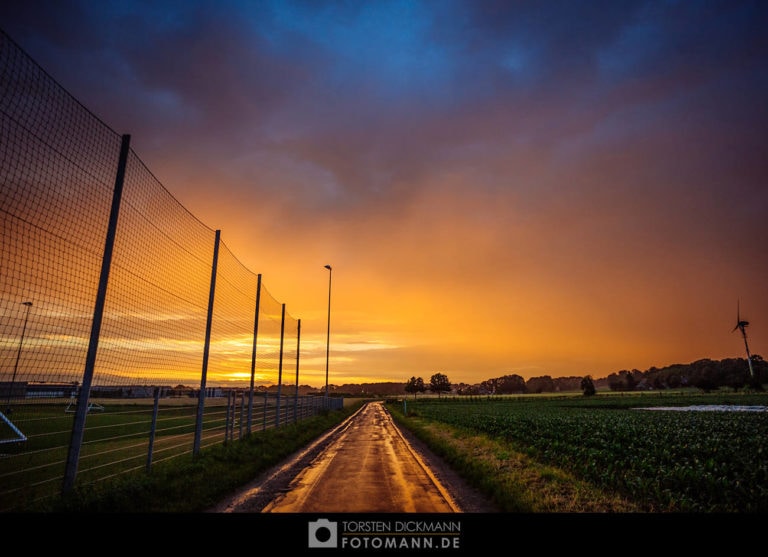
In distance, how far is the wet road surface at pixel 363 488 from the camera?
7.11 meters

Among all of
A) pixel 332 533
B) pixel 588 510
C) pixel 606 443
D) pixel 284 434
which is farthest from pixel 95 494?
pixel 606 443

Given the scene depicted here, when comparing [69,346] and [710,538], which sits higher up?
[69,346]

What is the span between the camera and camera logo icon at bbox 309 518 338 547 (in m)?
3.70

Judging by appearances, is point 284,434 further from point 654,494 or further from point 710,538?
point 710,538

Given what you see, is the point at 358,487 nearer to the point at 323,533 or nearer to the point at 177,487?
the point at 177,487

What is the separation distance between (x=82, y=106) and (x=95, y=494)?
21.8 ft

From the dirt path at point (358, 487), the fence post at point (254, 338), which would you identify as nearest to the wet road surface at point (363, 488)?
the dirt path at point (358, 487)

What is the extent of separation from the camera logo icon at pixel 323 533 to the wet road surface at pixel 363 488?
332 cm

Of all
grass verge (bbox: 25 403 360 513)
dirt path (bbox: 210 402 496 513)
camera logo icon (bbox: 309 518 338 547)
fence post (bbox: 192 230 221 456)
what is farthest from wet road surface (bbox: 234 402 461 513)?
fence post (bbox: 192 230 221 456)

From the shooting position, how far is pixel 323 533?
3.74 metres

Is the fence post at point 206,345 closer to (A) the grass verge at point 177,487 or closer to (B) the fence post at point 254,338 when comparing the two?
(A) the grass verge at point 177,487

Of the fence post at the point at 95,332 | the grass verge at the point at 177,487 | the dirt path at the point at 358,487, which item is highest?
the fence post at the point at 95,332

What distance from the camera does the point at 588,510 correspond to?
7.01 m

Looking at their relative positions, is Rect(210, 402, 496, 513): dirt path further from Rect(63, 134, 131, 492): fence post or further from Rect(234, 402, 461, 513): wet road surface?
Rect(63, 134, 131, 492): fence post
